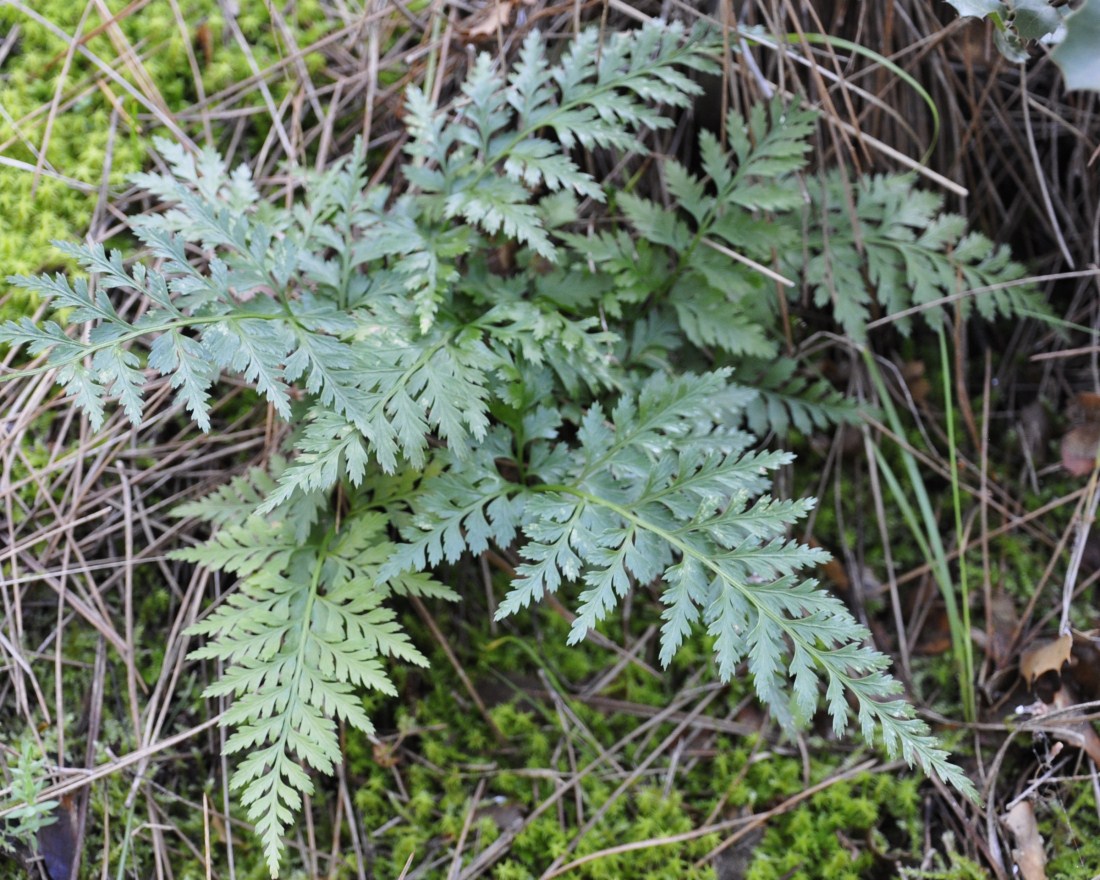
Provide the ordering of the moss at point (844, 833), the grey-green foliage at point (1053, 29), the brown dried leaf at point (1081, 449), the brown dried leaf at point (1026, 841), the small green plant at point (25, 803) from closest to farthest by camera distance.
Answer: the grey-green foliage at point (1053, 29) → the small green plant at point (25, 803) → the brown dried leaf at point (1026, 841) → the moss at point (844, 833) → the brown dried leaf at point (1081, 449)

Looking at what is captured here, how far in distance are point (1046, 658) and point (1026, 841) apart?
0.52 m

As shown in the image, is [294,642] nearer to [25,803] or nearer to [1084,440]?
[25,803]

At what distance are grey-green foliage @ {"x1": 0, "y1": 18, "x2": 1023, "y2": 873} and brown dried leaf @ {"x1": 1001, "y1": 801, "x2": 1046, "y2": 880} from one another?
40 centimetres

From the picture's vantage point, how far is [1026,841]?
7.69 ft

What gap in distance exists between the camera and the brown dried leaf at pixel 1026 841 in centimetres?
229

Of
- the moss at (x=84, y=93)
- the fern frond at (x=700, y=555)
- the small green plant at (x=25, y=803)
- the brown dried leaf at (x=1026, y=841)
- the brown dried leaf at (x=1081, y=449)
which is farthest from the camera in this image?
the brown dried leaf at (x=1081, y=449)

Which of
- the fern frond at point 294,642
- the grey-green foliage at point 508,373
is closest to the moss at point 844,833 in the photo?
the grey-green foliage at point 508,373

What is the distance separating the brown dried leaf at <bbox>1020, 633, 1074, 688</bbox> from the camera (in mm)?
2477

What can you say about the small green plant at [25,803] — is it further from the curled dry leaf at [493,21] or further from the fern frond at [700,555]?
the curled dry leaf at [493,21]

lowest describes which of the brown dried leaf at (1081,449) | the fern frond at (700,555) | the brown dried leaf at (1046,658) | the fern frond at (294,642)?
the fern frond at (294,642)

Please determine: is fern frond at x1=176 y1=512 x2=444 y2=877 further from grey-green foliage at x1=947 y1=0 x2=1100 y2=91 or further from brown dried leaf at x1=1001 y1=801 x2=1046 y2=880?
grey-green foliage at x1=947 y1=0 x2=1100 y2=91

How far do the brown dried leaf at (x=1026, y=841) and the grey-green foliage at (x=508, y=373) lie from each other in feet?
1.32

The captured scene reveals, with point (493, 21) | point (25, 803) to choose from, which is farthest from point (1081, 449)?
point (25, 803)

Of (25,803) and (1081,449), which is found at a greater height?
(1081,449)
